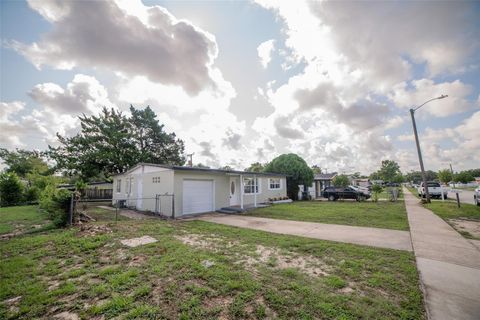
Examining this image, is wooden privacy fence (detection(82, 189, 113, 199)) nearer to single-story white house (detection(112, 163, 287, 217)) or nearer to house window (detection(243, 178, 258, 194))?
single-story white house (detection(112, 163, 287, 217))

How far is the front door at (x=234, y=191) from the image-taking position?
15516mm

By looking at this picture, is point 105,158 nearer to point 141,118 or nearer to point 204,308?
point 141,118

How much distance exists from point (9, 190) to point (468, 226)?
30.9 meters

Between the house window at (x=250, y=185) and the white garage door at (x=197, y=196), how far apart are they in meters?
3.96

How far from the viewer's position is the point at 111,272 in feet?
13.2

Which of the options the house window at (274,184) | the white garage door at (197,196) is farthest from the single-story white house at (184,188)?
the house window at (274,184)

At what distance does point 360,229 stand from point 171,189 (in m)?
9.60

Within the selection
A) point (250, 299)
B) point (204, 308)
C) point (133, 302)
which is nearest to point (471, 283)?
point (250, 299)

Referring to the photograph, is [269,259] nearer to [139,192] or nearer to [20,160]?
[139,192]

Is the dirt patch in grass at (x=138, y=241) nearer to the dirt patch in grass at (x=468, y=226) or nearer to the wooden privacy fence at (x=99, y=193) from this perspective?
the dirt patch in grass at (x=468, y=226)

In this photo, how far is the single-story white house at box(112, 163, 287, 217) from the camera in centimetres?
1165

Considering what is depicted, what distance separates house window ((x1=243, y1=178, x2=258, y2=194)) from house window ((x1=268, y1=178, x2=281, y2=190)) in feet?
8.45

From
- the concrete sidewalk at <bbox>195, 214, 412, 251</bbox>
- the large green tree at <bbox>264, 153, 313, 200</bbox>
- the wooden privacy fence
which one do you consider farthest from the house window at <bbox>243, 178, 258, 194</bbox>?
the wooden privacy fence

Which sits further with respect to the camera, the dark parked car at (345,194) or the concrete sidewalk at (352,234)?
the dark parked car at (345,194)
